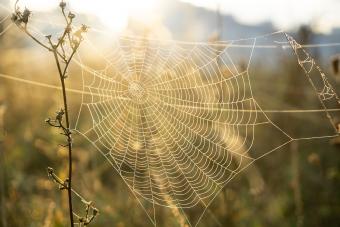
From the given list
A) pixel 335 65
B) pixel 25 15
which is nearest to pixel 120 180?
pixel 335 65

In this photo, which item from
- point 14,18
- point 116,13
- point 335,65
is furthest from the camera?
point 116,13

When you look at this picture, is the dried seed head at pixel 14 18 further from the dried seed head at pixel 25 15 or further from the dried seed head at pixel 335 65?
the dried seed head at pixel 335 65

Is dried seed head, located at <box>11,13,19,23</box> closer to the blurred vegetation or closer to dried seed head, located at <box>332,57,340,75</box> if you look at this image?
the blurred vegetation

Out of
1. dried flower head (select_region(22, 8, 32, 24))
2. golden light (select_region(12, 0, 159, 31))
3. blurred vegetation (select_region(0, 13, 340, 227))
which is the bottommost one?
blurred vegetation (select_region(0, 13, 340, 227))

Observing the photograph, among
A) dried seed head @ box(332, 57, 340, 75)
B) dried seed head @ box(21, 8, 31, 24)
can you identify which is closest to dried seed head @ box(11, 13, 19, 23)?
dried seed head @ box(21, 8, 31, 24)

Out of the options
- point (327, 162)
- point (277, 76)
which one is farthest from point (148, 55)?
point (277, 76)

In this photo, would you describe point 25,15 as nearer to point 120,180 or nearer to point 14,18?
point 14,18

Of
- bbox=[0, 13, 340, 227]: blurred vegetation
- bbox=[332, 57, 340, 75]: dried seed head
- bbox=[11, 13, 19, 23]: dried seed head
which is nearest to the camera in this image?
bbox=[11, 13, 19, 23]: dried seed head

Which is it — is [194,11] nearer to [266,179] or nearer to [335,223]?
[266,179]
